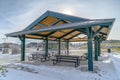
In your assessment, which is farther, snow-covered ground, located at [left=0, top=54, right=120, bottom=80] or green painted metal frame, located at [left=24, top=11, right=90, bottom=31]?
green painted metal frame, located at [left=24, top=11, right=90, bottom=31]

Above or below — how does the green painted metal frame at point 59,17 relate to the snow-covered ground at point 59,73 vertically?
above

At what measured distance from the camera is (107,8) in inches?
384

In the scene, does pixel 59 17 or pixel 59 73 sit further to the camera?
pixel 59 17

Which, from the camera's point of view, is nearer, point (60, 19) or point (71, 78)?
point (71, 78)

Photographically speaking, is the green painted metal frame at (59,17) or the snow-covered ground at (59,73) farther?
the green painted metal frame at (59,17)

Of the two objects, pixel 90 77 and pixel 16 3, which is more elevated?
pixel 16 3

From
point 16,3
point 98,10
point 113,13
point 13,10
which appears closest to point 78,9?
point 98,10

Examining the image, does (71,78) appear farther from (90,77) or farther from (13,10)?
(13,10)

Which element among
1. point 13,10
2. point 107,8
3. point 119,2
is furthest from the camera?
point 13,10

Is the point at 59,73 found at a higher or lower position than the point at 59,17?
lower

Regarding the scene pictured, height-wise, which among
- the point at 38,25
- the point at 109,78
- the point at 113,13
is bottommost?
the point at 109,78

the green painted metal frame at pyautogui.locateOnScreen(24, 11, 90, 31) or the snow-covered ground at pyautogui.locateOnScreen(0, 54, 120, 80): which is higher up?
the green painted metal frame at pyautogui.locateOnScreen(24, 11, 90, 31)

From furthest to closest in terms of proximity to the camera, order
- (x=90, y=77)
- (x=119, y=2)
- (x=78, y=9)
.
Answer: (x=78, y=9) < (x=119, y=2) < (x=90, y=77)

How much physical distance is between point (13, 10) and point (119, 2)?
30.5ft
